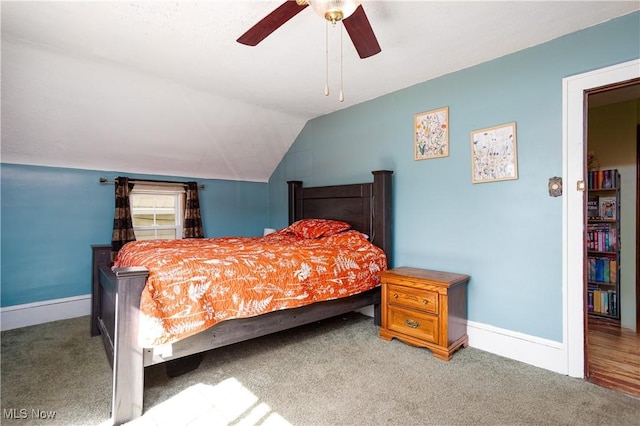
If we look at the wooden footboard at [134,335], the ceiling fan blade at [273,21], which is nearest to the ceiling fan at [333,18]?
the ceiling fan blade at [273,21]

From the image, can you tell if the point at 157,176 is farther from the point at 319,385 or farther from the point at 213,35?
the point at 319,385

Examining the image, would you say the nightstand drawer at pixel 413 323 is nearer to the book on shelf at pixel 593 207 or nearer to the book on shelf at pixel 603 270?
the book on shelf at pixel 603 270

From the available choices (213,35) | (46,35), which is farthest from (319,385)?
(46,35)

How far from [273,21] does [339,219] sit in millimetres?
2403

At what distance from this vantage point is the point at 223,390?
2.06m

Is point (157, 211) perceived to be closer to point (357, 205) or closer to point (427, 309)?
point (357, 205)

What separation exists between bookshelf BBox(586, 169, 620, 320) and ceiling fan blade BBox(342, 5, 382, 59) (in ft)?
10.6

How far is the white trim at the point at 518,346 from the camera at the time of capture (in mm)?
2330

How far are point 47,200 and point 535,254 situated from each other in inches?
182

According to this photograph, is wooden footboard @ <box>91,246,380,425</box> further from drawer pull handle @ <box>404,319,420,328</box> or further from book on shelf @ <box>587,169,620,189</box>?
Result: book on shelf @ <box>587,169,620,189</box>

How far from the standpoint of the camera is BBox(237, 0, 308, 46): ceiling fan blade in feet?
5.13

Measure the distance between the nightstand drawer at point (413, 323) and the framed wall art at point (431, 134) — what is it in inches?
57.0

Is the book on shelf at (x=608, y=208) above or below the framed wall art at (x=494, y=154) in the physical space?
below

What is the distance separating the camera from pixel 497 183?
8.73ft
